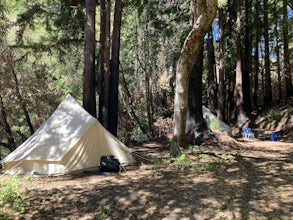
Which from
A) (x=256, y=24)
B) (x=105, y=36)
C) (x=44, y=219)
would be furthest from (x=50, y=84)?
(x=44, y=219)

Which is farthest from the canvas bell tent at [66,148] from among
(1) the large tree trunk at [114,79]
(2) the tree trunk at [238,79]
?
(2) the tree trunk at [238,79]

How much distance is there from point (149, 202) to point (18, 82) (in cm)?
1233

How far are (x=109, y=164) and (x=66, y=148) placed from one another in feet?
3.50

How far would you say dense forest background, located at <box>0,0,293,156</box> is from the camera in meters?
14.1

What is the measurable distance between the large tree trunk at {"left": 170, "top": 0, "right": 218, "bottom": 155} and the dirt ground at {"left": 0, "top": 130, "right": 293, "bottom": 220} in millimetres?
696

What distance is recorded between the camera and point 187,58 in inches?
299

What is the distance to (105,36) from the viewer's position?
1280 cm

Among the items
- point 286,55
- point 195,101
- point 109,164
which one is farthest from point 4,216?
point 286,55

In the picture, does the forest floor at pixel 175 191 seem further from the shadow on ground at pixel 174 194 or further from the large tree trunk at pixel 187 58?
the large tree trunk at pixel 187 58

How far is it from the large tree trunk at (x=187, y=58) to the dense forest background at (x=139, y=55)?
325 cm

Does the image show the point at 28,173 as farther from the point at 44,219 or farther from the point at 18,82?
the point at 18,82

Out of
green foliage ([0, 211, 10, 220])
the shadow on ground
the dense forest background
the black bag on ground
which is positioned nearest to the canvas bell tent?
the black bag on ground

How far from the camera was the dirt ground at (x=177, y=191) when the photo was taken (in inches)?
185

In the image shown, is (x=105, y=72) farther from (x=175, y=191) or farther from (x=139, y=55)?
(x=139, y=55)
